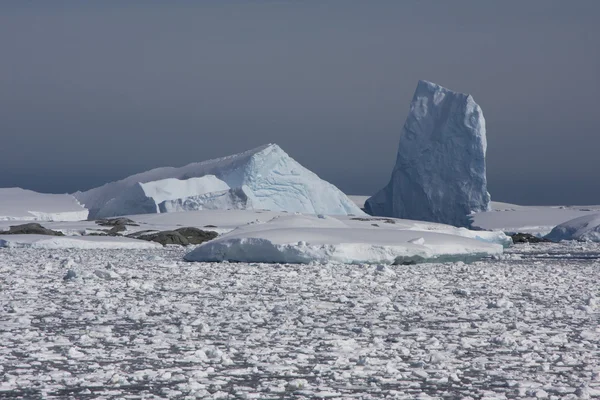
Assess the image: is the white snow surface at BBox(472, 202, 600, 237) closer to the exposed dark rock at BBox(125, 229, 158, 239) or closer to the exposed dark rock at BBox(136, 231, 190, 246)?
the exposed dark rock at BBox(125, 229, 158, 239)

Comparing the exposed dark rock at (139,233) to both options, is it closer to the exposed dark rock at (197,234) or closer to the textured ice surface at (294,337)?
the exposed dark rock at (197,234)

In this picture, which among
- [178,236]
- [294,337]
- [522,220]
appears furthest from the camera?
[522,220]

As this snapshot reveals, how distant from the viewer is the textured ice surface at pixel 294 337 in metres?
4.55

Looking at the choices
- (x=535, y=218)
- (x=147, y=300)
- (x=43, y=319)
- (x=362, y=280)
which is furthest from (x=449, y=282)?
(x=535, y=218)

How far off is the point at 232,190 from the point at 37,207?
7.83 m

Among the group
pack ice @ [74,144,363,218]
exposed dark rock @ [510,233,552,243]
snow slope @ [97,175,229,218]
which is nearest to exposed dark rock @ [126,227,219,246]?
pack ice @ [74,144,363,218]

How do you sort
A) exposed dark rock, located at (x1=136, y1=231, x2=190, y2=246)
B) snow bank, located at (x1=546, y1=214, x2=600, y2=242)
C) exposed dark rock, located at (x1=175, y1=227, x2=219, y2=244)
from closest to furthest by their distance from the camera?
exposed dark rock, located at (x1=136, y1=231, x2=190, y2=246), exposed dark rock, located at (x1=175, y1=227, x2=219, y2=244), snow bank, located at (x1=546, y1=214, x2=600, y2=242)

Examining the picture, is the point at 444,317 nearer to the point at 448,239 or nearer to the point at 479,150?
the point at 448,239

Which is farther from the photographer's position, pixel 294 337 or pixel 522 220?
pixel 522 220

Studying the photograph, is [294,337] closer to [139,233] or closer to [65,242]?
[65,242]

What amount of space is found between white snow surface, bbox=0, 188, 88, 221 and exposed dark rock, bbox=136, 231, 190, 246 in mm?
9868

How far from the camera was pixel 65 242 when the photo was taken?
59.1 feet

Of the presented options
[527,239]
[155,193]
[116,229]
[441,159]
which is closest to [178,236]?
[116,229]

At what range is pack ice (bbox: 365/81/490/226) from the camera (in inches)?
1420
